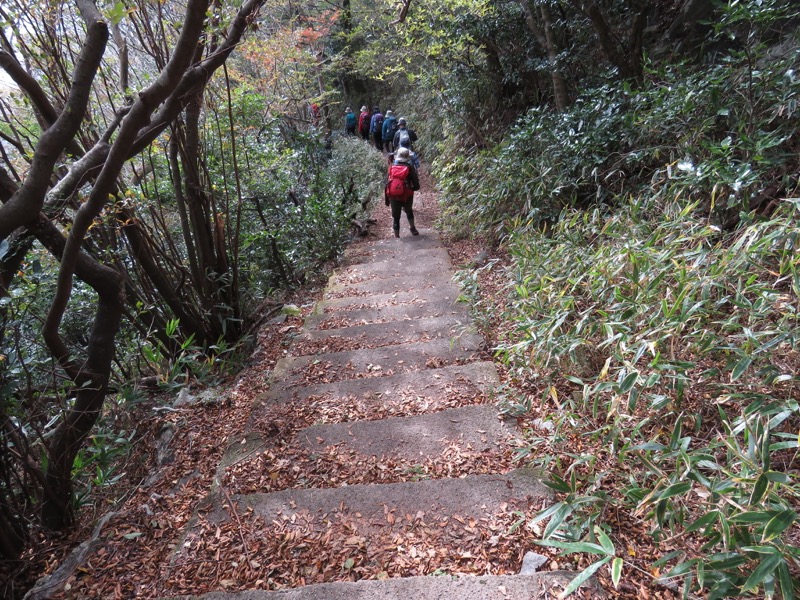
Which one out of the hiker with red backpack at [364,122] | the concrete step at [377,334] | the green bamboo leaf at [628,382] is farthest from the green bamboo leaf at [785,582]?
the hiker with red backpack at [364,122]

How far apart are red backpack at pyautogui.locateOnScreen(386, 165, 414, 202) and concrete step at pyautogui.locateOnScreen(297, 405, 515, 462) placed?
183 inches

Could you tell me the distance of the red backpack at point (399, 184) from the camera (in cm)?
662

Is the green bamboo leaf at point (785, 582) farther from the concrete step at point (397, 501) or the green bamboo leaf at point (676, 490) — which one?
the concrete step at point (397, 501)

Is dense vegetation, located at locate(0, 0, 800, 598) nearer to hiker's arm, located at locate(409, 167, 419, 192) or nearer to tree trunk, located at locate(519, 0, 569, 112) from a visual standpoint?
tree trunk, located at locate(519, 0, 569, 112)

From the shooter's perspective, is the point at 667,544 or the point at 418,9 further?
the point at 418,9

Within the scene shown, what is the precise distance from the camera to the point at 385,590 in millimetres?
1519

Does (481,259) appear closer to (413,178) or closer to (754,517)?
(413,178)

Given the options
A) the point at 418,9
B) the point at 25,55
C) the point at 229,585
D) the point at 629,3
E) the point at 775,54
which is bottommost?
the point at 229,585

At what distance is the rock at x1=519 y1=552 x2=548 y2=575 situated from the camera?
157 cm

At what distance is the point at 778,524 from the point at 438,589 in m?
0.98

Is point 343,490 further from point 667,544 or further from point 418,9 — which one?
point 418,9

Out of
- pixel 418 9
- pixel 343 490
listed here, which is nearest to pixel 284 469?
pixel 343 490

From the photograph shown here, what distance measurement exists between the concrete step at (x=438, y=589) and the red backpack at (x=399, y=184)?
5724 millimetres

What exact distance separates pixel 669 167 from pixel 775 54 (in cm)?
158
